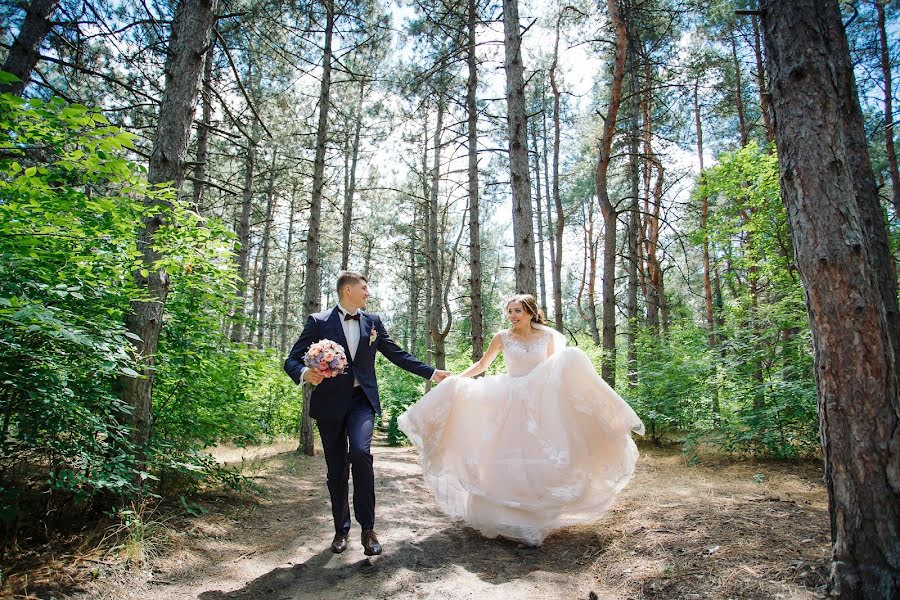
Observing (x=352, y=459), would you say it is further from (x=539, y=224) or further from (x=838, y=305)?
(x=539, y=224)

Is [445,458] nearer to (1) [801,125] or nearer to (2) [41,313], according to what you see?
(2) [41,313]

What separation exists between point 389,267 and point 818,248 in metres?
26.3

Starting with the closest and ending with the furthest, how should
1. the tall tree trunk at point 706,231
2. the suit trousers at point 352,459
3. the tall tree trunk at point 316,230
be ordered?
the suit trousers at point 352,459 → the tall tree trunk at point 706,231 → the tall tree trunk at point 316,230

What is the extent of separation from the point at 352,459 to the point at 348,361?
82cm

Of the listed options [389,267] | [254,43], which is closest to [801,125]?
[254,43]

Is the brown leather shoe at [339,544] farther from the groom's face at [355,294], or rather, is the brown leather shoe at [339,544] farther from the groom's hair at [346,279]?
the groom's hair at [346,279]

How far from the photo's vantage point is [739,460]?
23.7 ft

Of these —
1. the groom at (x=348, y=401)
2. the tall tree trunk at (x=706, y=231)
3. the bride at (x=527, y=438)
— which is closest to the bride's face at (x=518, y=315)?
the bride at (x=527, y=438)

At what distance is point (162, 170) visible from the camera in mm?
4453

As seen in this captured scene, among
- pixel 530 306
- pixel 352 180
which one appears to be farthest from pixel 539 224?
pixel 530 306

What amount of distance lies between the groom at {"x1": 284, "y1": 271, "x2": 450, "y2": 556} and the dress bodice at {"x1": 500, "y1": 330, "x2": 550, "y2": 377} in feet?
4.06

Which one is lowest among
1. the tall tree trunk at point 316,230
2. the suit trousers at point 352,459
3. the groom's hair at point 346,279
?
the suit trousers at point 352,459

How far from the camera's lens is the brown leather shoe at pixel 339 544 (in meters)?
3.96

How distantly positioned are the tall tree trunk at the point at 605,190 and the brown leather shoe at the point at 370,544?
7.18 metres
